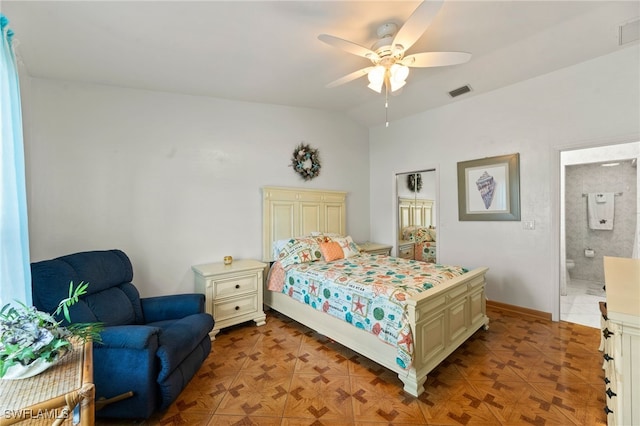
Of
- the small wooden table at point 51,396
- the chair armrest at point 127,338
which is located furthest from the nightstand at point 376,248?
the small wooden table at point 51,396

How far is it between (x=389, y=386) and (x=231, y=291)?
183cm

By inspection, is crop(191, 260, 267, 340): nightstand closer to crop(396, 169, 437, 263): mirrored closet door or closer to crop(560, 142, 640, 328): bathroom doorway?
crop(396, 169, 437, 263): mirrored closet door

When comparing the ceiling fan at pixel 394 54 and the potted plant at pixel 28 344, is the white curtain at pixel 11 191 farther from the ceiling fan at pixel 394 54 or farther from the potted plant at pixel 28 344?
the ceiling fan at pixel 394 54

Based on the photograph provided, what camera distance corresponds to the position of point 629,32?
2393mm

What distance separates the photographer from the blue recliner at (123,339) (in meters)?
1.61

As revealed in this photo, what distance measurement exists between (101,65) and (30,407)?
275cm

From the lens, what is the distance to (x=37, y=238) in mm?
2457

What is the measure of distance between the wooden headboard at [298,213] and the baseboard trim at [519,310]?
2.29m

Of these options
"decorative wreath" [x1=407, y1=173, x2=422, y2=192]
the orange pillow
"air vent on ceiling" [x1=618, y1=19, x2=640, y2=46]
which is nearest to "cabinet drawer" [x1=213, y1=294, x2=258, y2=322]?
the orange pillow

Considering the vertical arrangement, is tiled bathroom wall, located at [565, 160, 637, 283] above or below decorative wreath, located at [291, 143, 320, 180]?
below

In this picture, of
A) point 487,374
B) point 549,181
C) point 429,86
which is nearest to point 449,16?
point 429,86

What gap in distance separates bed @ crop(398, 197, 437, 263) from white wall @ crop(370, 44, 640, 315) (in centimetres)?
102

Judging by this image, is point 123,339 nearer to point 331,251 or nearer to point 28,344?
point 28,344

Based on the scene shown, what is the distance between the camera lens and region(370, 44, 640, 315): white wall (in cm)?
272
